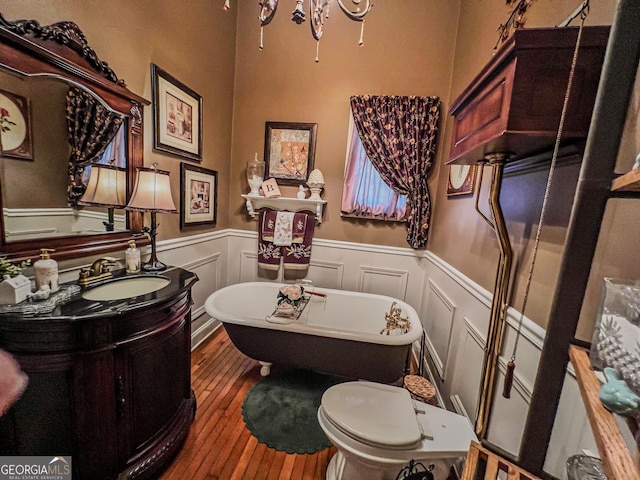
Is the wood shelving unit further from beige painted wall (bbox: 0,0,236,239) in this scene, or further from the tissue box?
beige painted wall (bbox: 0,0,236,239)

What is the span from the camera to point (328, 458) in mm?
1501

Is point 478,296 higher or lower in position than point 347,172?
lower

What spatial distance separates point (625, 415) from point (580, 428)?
23.0 inches

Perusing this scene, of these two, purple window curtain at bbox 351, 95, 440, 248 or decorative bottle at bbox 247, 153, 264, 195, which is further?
decorative bottle at bbox 247, 153, 264, 195

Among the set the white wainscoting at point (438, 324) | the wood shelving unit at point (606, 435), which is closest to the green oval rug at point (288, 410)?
the white wainscoting at point (438, 324)

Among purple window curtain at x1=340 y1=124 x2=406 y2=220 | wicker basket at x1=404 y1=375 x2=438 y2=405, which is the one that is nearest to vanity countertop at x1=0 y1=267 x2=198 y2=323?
wicker basket at x1=404 y1=375 x2=438 y2=405

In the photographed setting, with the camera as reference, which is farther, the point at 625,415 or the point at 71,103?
the point at 71,103

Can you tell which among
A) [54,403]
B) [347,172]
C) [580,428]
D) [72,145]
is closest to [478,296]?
[580,428]

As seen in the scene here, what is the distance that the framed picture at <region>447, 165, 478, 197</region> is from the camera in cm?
176

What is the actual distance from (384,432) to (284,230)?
6.47 ft

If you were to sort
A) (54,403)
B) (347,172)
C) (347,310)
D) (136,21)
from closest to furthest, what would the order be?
(54,403)
(136,21)
(347,310)
(347,172)

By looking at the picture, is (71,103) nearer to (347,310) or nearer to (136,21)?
(136,21)

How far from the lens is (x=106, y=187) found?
58.7 inches

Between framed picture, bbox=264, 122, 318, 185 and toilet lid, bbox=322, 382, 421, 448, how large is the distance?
2049 millimetres
